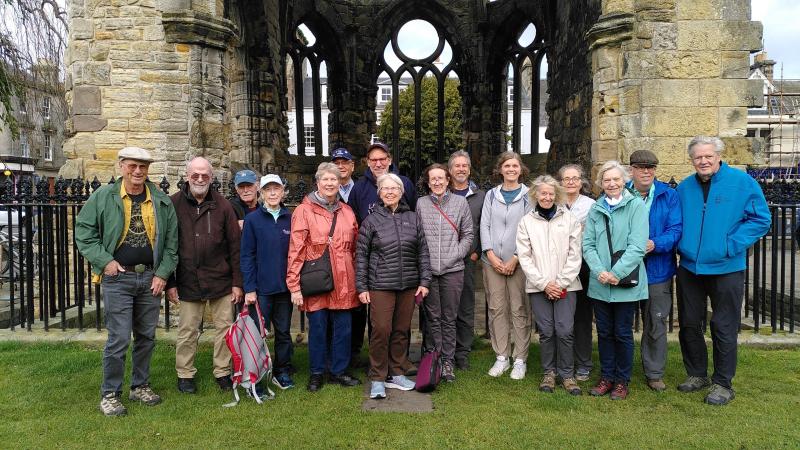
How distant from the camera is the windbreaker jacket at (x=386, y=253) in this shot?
4430mm

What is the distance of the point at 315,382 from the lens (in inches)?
181

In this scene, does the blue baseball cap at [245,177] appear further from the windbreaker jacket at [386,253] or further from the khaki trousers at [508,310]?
the khaki trousers at [508,310]

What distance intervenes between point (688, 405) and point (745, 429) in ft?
1.49

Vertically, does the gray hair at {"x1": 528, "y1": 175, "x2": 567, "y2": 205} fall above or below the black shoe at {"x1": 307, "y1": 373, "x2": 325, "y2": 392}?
above

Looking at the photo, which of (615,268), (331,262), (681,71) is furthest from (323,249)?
(681,71)

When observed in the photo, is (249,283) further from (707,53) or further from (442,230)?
(707,53)

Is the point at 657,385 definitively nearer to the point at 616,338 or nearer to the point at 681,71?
the point at 616,338

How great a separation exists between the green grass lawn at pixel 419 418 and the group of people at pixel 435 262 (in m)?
0.17

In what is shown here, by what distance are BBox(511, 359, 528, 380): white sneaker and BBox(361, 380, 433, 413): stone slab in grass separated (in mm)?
789

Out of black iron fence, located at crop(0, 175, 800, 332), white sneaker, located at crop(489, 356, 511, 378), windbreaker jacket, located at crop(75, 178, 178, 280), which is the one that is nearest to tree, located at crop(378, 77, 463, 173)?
black iron fence, located at crop(0, 175, 800, 332)

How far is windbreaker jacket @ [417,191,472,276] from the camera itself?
4.73 m

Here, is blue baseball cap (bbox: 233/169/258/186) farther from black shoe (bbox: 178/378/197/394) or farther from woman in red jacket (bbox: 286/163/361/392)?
black shoe (bbox: 178/378/197/394)

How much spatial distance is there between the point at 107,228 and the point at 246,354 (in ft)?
4.29

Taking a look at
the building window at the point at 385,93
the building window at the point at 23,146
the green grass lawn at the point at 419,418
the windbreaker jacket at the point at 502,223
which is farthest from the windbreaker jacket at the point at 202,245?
the building window at the point at 385,93
